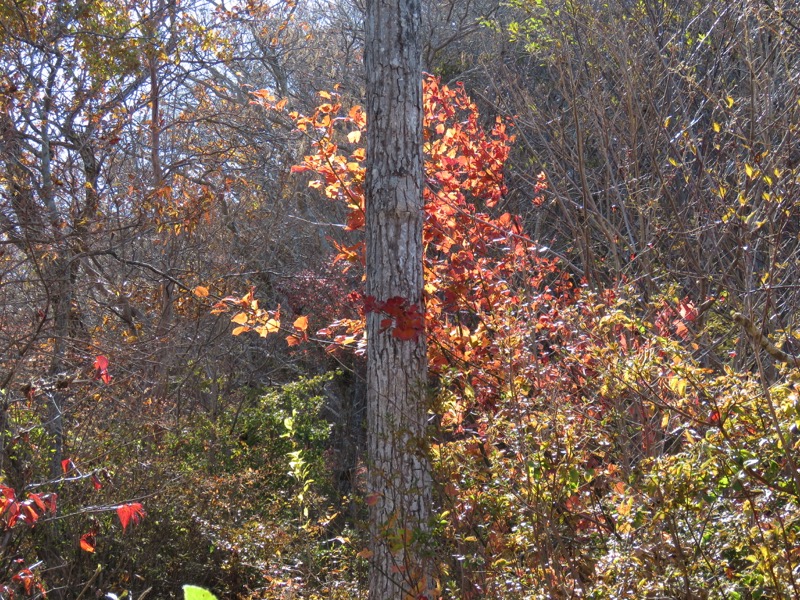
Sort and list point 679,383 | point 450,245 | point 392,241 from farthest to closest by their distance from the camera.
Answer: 1. point 450,245
2. point 392,241
3. point 679,383

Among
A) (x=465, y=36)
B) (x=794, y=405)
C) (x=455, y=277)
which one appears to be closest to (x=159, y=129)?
(x=455, y=277)

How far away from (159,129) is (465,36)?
663 cm

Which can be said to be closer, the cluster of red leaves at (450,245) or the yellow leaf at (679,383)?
the yellow leaf at (679,383)

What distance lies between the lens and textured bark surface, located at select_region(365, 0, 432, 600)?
4.43 metres

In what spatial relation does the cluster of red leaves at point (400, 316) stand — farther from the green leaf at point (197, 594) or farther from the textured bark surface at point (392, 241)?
the green leaf at point (197, 594)

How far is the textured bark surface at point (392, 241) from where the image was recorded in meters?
4.43

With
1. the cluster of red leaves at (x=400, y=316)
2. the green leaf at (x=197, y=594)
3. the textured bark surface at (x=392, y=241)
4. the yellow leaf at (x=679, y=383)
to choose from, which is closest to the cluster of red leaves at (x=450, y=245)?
the cluster of red leaves at (x=400, y=316)

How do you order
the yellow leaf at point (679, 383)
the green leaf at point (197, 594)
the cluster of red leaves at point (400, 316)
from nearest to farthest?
the green leaf at point (197, 594) → the yellow leaf at point (679, 383) → the cluster of red leaves at point (400, 316)

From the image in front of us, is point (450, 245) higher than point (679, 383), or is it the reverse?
point (450, 245)

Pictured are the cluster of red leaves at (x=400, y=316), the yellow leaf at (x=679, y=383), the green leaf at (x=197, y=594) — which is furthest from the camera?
the cluster of red leaves at (x=400, y=316)

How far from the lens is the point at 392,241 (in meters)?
4.59

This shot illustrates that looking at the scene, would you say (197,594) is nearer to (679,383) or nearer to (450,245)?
(679,383)

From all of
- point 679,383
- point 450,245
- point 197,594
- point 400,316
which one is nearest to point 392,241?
point 400,316

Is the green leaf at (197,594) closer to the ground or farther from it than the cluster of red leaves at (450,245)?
closer to the ground
